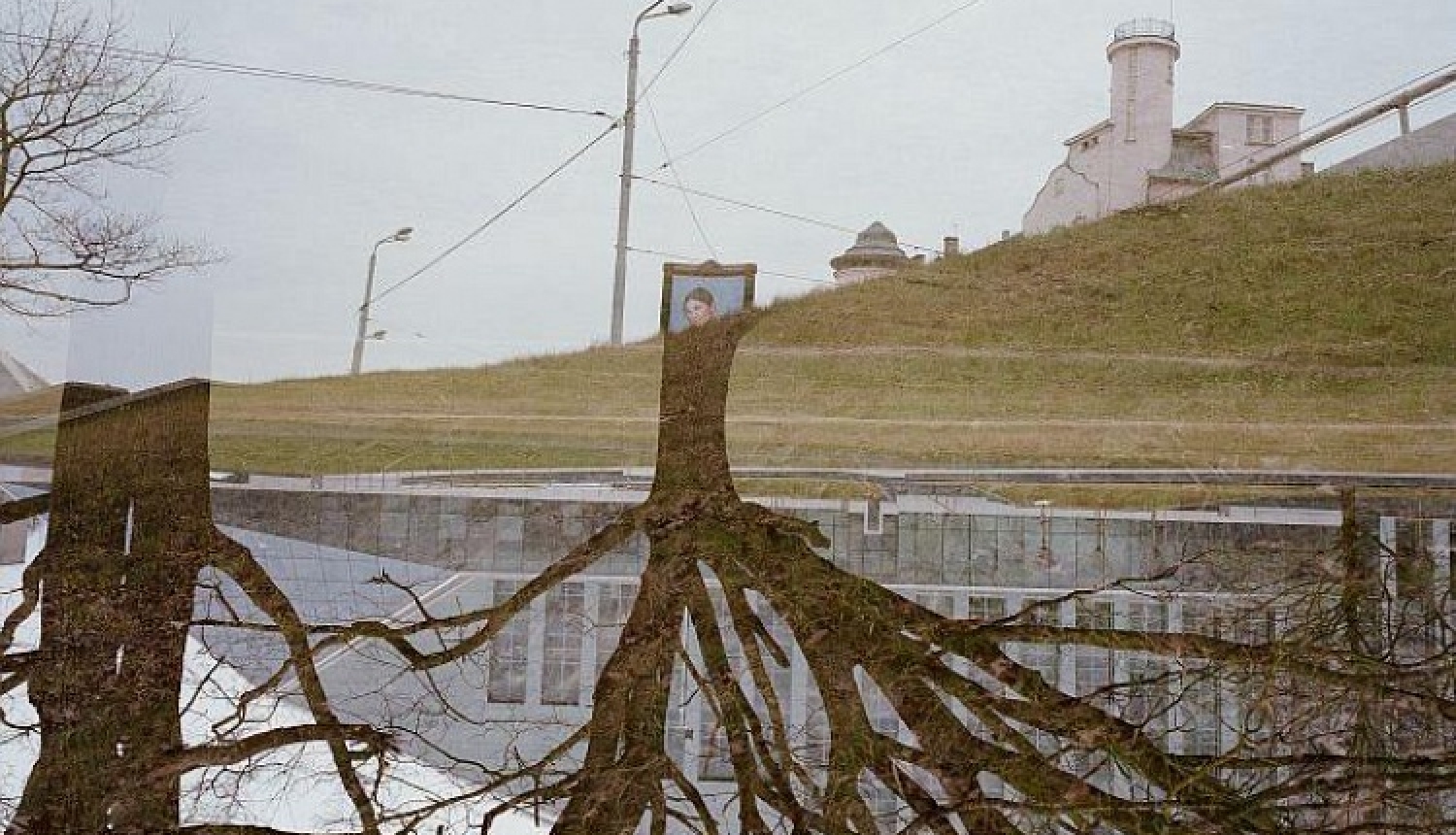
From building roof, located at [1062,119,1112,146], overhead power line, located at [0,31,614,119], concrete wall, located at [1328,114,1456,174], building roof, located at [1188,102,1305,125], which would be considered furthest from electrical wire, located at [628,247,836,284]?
concrete wall, located at [1328,114,1456,174]

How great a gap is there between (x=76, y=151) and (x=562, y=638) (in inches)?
24.4

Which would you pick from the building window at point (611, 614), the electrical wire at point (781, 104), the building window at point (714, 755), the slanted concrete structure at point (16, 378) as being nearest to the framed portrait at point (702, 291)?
the electrical wire at point (781, 104)

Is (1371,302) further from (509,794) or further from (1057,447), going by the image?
(509,794)

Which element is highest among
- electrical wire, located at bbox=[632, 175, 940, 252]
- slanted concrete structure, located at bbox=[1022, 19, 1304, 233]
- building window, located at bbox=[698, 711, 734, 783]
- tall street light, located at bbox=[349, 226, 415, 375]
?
slanted concrete structure, located at bbox=[1022, 19, 1304, 233]

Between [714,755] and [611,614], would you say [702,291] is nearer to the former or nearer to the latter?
[611,614]

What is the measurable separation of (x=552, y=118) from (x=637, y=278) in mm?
166

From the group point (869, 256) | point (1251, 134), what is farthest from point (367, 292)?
point (1251, 134)

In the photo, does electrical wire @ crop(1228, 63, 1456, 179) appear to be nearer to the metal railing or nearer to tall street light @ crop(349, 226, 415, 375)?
the metal railing

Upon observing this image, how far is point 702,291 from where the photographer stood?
136cm

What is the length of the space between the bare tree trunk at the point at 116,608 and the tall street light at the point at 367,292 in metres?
0.14

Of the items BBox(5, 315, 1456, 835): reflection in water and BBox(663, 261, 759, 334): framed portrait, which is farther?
BBox(663, 261, 759, 334): framed portrait

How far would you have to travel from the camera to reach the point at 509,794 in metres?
1.26

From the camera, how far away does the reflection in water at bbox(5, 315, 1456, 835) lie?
4.05 ft

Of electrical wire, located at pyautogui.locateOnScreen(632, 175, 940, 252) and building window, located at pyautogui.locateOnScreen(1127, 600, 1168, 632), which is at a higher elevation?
electrical wire, located at pyautogui.locateOnScreen(632, 175, 940, 252)
